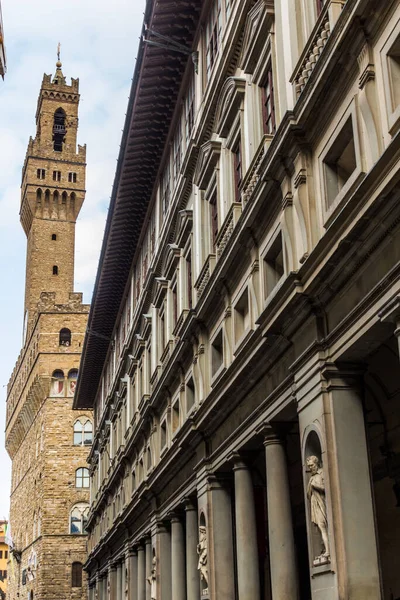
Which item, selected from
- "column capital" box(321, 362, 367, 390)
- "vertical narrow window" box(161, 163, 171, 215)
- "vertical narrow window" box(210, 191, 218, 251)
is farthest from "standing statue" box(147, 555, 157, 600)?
"column capital" box(321, 362, 367, 390)

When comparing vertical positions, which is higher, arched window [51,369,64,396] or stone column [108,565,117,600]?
arched window [51,369,64,396]

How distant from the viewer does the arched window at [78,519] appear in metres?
73.3

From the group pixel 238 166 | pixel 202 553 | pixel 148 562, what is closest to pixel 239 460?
pixel 202 553

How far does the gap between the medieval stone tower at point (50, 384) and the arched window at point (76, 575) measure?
3.2 inches

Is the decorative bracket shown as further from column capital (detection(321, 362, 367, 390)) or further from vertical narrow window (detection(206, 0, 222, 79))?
column capital (detection(321, 362, 367, 390))

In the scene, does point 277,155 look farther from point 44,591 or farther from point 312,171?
point 44,591

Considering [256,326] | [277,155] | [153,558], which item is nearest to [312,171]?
[277,155]

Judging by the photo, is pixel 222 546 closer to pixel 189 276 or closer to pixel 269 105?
pixel 189 276

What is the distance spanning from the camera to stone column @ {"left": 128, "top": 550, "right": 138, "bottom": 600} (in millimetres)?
38375

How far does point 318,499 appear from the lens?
14766 millimetres

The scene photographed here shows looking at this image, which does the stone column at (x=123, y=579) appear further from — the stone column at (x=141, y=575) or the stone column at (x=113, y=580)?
the stone column at (x=141, y=575)

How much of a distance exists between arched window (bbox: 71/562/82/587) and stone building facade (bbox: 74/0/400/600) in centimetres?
3654

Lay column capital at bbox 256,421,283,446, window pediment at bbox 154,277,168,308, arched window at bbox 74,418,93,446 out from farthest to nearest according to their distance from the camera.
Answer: arched window at bbox 74,418,93,446 < window pediment at bbox 154,277,168,308 < column capital at bbox 256,421,283,446

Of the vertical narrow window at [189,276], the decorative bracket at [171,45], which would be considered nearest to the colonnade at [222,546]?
the vertical narrow window at [189,276]
